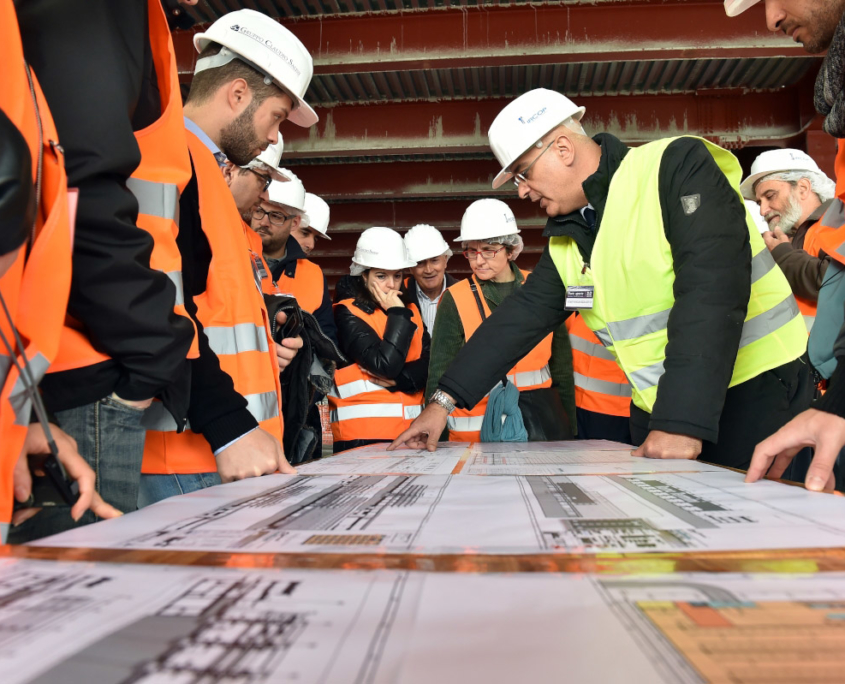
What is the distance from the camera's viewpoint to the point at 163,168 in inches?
46.9

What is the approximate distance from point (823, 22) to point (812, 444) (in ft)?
4.33

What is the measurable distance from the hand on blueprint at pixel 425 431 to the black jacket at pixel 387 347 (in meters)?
1.23

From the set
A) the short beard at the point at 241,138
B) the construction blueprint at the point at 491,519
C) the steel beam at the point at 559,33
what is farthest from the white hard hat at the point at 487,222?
the construction blueprint at the point at 491,519

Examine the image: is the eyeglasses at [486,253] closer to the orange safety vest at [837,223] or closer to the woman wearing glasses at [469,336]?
the woman wearing glasses at [469,336]

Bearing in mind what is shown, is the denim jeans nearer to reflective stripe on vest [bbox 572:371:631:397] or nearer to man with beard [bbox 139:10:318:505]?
man with beard [bbox 139:10:318:505]

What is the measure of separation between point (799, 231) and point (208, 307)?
3267 millimetres

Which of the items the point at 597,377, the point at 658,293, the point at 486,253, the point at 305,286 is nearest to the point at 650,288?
the point at 658,293

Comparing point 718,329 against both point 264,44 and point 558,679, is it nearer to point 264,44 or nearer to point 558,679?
point 558,679

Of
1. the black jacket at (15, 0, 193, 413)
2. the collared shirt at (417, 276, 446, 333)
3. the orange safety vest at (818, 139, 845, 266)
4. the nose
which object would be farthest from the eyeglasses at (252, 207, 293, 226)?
the orange safety vest at (818, 139, 845, 266)

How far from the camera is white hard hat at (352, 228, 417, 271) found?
395cm

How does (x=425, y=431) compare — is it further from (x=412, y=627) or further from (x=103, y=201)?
(x=412, y=627)

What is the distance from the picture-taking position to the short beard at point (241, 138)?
1.90m

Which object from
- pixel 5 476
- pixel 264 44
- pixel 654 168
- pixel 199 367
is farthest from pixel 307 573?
pixel 264 44

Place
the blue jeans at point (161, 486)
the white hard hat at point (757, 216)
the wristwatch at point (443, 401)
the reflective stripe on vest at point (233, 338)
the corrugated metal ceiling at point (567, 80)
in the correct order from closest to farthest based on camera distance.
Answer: the blue jeans at point (161, 486), the reflective stripe on vest at point (233, 338), the wristwatch at point (443, 401), the corrugated metal ceiling at point (567, 80), the white hard hat at point (757, 216)
